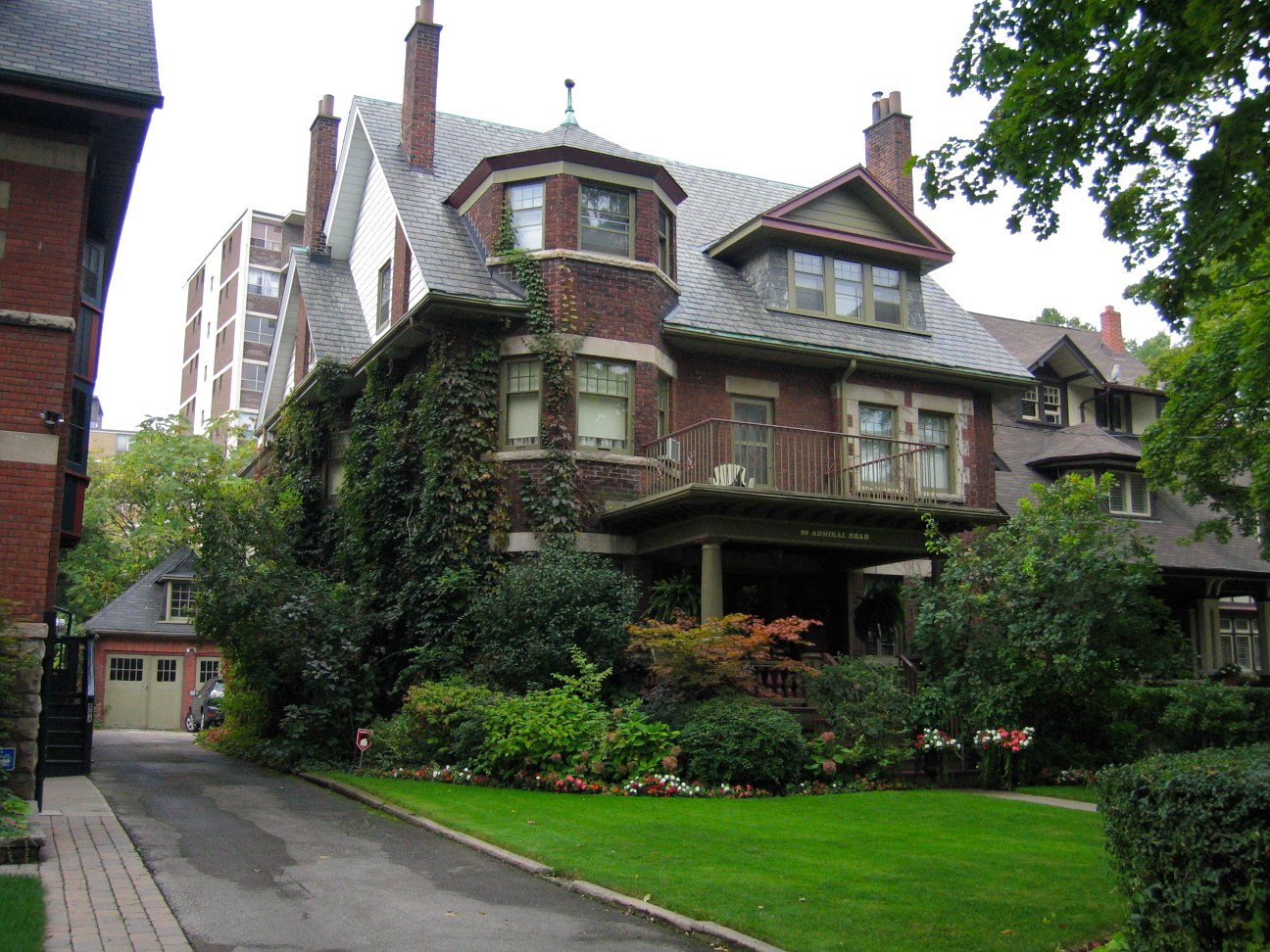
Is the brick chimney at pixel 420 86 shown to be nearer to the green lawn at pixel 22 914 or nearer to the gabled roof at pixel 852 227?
the gabled roof at pixel 852 227

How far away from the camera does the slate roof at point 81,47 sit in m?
13.3

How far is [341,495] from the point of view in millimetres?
22953

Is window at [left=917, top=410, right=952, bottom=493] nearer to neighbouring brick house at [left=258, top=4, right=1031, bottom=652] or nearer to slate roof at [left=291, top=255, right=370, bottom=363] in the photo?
neighbouring brick house at [left=258, top=4, right=1031, bottom=652]

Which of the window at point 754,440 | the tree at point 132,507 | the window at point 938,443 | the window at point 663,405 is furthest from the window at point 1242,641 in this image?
the tree at point 132,507

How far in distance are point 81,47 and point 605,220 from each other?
921cm

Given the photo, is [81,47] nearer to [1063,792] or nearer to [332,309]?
[332,309]

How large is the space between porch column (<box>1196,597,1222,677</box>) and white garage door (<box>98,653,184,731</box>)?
3066 centimetres

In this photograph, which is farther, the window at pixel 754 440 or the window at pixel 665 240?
the window at pixel 665 240

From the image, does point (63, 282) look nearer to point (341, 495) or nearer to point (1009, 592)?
point (341, 495)

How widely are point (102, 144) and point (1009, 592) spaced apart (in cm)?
1361

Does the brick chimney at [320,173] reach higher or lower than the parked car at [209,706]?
higher

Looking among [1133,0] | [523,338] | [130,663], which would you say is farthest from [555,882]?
[130,663]

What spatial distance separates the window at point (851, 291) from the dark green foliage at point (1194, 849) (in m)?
17.2

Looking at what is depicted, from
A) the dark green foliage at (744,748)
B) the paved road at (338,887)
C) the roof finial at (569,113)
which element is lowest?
the paved road at (338,887)
